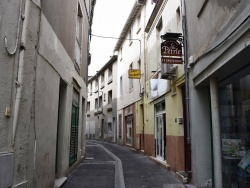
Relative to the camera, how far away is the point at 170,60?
8867mm

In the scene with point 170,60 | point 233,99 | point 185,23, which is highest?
point 185,23

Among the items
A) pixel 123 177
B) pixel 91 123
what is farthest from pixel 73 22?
pixel 91 123

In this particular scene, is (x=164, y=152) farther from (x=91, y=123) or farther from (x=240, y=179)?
(x=91, y=123)

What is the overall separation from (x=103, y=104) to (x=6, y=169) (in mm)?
26448

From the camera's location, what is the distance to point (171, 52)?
8953mm

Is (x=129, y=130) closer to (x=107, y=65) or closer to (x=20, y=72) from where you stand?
(x=107, y=65)

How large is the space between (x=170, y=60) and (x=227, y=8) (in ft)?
10.8

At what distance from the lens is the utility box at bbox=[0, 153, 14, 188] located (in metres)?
3.96

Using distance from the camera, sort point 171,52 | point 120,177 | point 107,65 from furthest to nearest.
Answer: point 107,65, point 120,177, point 171,52

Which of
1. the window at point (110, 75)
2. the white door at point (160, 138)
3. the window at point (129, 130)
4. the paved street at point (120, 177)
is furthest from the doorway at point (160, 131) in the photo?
the window at point (110, 75)

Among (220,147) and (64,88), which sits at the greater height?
(64,88)

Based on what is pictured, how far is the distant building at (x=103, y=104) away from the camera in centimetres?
2683

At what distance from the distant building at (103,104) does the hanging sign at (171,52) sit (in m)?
17.3

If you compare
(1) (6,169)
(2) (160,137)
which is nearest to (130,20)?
(2) (160,137)
